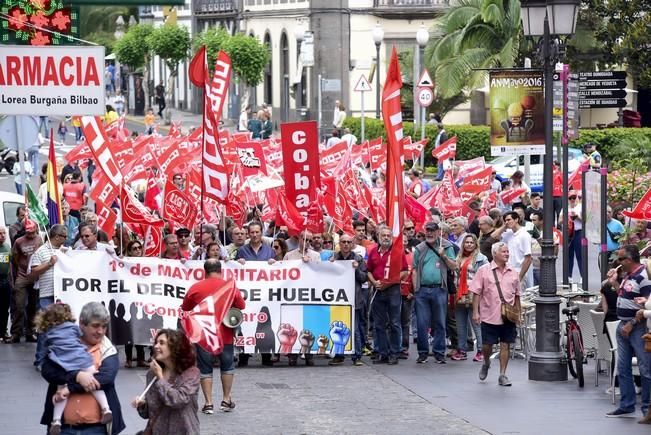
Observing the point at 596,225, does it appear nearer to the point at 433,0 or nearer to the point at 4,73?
the point at 4,73

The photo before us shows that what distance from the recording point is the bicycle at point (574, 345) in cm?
1652

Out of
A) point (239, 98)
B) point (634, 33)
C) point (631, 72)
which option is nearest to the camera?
point (634, 33)

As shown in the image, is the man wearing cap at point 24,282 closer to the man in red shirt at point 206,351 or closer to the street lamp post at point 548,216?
the man in red shirt at point 206,351

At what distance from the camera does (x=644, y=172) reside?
82.8 ft

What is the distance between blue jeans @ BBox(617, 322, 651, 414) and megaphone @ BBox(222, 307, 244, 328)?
3.60 m

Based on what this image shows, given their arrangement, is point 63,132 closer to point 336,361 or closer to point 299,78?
point 299,78

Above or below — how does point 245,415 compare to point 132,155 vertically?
below

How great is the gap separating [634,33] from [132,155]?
1683 centimetres

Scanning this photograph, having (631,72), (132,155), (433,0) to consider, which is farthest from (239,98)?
(132,155)

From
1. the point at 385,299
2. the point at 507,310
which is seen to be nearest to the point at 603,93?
the point at 385,299

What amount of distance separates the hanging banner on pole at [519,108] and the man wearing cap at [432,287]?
2.38m

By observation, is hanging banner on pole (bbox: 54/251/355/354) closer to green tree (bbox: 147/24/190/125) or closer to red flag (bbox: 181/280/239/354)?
red flag (bbox: 181/280/239/354)

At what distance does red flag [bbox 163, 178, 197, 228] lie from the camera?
70.6ft

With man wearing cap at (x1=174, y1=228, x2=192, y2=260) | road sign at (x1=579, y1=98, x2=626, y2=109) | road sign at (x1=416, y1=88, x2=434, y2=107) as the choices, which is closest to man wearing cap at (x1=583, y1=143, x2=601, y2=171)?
road sign at (x1=416, y1=88, x2=434, y2=107)
